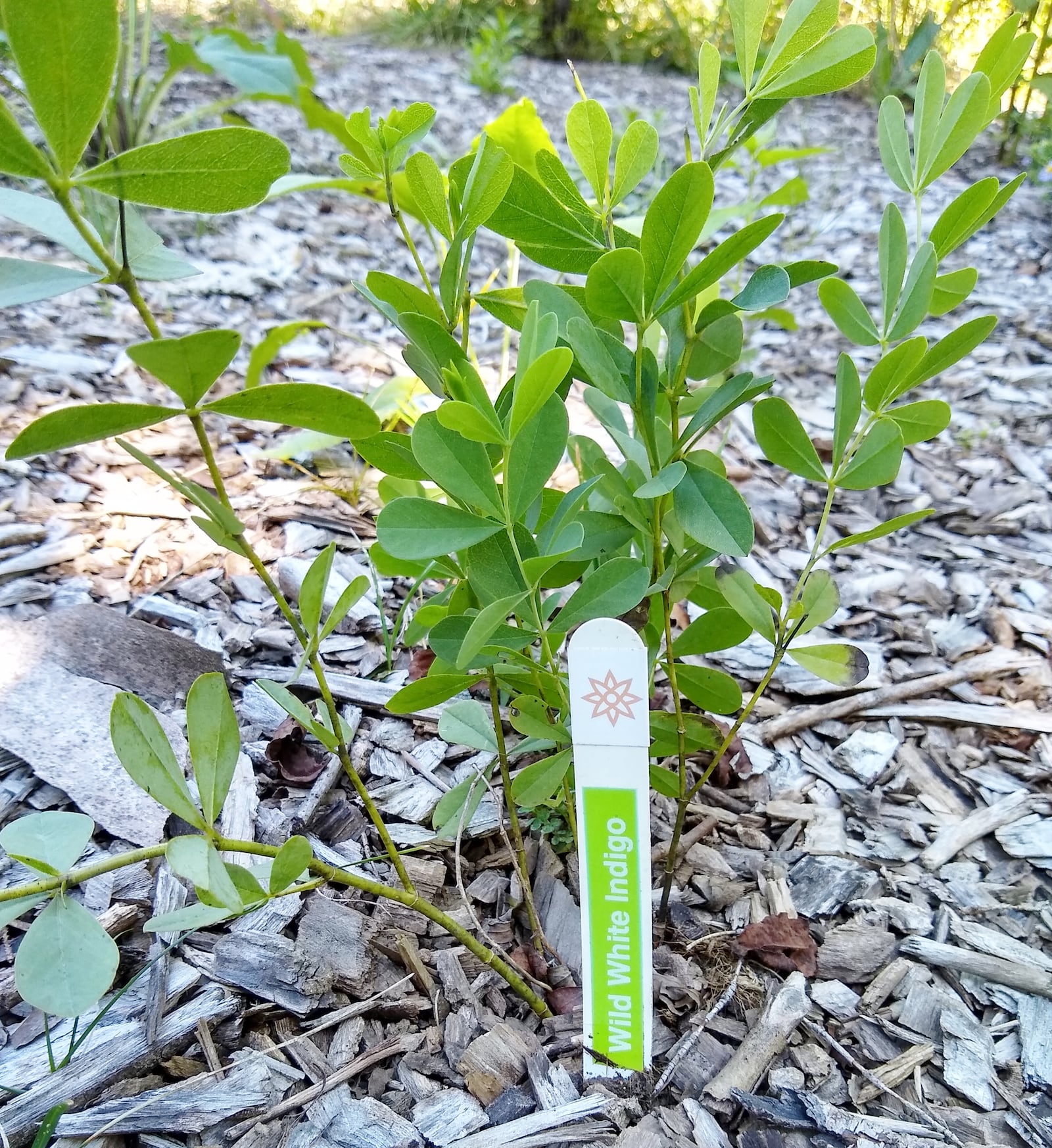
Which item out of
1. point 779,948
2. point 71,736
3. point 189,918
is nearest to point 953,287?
point 779,948

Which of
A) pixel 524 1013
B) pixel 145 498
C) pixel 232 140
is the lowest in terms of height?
pixel 524 1013

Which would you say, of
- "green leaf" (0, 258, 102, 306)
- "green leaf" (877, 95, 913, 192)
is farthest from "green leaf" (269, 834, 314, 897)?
"green leaf" (877, 95, 913, 192)

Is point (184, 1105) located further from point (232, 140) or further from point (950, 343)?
point (950, 343)

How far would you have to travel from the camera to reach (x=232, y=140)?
480mm

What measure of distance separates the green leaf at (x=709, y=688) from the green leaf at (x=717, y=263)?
12.7 inches

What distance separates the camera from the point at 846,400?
711 mm

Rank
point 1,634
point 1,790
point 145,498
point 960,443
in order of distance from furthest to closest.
A: point 960,443 < point 145,498 < point 1,634 < point 1,790

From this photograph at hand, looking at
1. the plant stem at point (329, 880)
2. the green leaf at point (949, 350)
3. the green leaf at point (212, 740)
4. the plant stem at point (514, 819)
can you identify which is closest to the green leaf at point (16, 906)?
the plant stem at point (329, 880)

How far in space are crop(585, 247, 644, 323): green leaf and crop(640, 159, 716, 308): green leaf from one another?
1cm

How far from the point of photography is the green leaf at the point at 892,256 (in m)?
0.72

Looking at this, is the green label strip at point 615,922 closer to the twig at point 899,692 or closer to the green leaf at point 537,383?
the green leaf at point 537,383

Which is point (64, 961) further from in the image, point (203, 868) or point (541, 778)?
point (541, 778)

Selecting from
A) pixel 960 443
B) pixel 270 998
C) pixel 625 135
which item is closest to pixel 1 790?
pixel 270 998

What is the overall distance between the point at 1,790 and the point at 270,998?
0.41m
